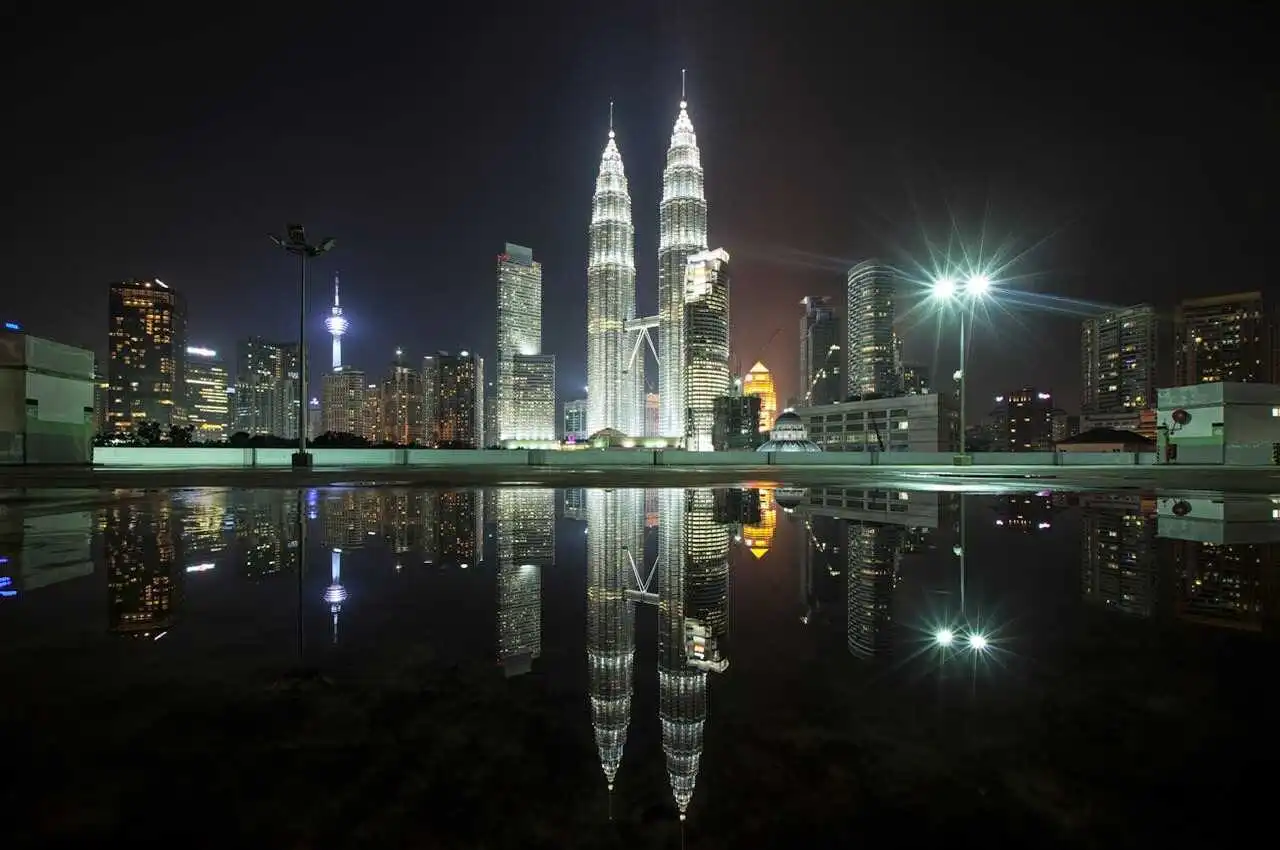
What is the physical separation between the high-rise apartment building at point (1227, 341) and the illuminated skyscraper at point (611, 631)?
9601 inches

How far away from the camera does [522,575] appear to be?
5.98m

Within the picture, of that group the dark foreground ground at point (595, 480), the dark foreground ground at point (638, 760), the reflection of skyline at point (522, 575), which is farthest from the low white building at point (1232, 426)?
the dark foreground ground at point (638, 760)

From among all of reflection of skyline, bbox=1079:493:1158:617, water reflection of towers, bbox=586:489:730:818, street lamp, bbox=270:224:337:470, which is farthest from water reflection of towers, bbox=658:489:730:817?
street lamp, bbox=270:224:337:470

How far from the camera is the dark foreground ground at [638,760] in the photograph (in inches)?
73.4

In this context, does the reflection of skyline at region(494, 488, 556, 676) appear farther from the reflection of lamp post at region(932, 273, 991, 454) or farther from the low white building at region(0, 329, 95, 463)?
the low white building at region(0, 329, 95, 463)

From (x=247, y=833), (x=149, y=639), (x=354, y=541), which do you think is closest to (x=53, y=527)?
(x=354, y=541)

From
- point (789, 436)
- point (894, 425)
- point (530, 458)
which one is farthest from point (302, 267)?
point (894, 425)

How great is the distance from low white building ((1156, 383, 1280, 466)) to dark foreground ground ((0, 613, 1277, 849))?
6018 centimetres

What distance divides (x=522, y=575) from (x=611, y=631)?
2077mm

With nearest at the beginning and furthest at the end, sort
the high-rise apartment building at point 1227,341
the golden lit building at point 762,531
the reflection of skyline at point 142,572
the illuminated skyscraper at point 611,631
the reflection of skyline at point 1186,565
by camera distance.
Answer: the illuminated skyscraper at point 611,631
the reflection of skyline at point 142,572
the reflection of skyline at point 1186,565
the golden lit building at point 762,531
the high-rise apartment building at point 1227,341

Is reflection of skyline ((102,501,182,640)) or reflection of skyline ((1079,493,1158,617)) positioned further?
reflection of skyline ((1079,493,1158,617))

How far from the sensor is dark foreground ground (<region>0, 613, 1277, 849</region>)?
1863 mm

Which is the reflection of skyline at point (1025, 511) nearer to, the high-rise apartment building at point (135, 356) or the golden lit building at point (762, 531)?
the golden lit building at point (762, 531)

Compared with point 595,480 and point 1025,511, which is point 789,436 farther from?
point 1025,511
